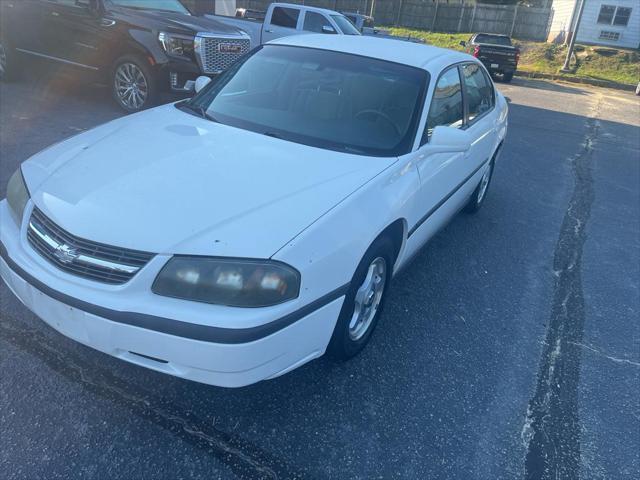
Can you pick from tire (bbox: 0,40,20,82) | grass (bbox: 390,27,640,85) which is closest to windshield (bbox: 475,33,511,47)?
grass (bbox: 390,27,640,85)

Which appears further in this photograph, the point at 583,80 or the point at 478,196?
the point at 583,80

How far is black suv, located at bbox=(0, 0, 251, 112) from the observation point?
7184 millimetres

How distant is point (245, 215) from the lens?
2242 mm

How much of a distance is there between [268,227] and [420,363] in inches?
52.4

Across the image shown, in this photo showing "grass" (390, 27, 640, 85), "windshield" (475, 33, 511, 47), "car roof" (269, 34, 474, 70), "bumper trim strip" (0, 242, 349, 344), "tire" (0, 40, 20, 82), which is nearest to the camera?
"bumper trim strip" (0, 242, 349, 344)

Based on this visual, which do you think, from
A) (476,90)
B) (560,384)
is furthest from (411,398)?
(476,90)

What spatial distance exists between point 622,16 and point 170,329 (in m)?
30.0

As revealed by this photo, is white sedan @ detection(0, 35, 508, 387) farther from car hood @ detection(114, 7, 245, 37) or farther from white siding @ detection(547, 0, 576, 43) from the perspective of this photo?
white siding @ detection(547, 0, 576, 43)

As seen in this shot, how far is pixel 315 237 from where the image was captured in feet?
7.21

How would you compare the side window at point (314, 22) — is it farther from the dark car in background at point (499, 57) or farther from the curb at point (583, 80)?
the curb at point (583, 80)

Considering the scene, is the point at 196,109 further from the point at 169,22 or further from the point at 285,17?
the point at 285,17

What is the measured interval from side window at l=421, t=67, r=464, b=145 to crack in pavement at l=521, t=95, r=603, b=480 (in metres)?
1.50

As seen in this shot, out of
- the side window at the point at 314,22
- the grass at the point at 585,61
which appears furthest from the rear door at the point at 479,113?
the grass at the point at 585,61

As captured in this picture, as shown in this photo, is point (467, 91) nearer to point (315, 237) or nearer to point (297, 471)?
point (315, 237)
